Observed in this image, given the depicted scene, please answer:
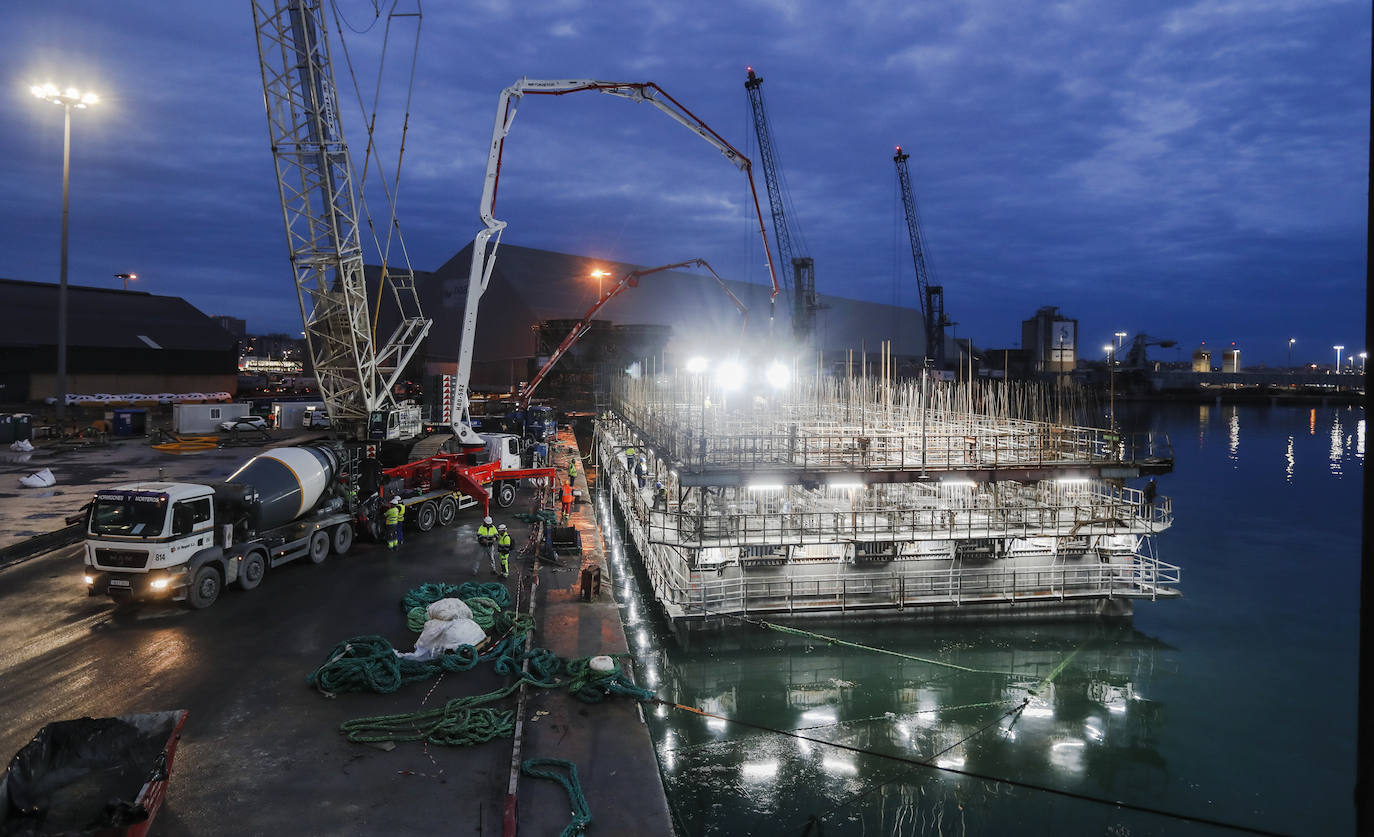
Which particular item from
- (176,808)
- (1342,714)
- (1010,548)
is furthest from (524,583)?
(1342,714)

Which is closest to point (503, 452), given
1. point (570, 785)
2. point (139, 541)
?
point (139, 541)

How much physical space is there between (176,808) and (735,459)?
14.6 meters

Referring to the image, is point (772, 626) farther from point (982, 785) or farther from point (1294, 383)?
point (1294, 383)

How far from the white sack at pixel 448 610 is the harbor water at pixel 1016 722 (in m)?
4.30

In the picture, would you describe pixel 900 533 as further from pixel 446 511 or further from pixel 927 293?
pixel 927 293

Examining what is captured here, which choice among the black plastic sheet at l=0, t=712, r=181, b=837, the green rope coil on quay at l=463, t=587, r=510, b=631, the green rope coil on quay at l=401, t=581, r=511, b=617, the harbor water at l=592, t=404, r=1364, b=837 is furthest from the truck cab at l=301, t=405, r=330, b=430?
the black plastic sheet at l=0, t=712, r=181, b=837

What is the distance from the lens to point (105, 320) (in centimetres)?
7069

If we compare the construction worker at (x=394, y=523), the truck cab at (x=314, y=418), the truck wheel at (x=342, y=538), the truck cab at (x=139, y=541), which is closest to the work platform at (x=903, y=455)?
the construction worker at (x=394, y=523)

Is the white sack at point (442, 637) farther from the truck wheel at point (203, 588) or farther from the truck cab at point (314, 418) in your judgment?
the truck cab at point (314, 418)

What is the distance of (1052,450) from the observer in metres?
22.9

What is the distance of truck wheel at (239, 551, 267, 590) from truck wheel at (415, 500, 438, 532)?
6528mm

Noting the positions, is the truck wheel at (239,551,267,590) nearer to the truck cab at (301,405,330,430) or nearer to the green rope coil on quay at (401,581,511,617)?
the green rope coil on quay at (401,581,511,617)

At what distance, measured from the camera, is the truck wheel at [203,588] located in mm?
16438

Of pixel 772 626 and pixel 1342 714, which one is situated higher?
pixel 772 626
